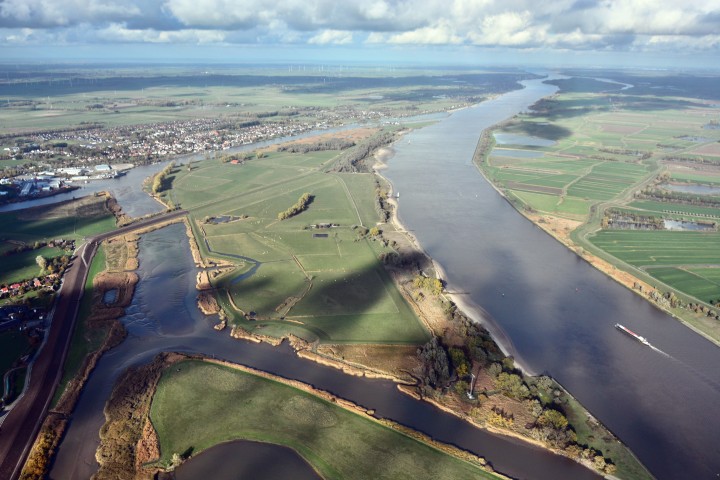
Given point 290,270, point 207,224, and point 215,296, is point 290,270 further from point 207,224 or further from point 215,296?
point 207,224

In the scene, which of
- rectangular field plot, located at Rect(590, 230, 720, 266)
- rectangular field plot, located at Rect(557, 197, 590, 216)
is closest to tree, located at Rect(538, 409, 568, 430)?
rectangular field plot, located at Rect(590, 230, 720, 266)

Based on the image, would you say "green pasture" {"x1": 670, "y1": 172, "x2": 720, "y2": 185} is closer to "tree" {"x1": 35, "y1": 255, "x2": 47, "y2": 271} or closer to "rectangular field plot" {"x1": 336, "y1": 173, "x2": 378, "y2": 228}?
"rectangular field plot" {"x1": 336, "y1": 173, "x2": 378, "y2": 228}

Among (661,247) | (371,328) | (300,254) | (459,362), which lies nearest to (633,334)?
(459,362)

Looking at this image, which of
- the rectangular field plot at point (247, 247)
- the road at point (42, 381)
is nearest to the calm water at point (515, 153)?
the rectangular field plot at point (247, 247)

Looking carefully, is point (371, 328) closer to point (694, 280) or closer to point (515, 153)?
point (694, 280)

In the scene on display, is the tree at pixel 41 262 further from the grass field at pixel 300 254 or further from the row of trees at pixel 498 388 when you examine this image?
the row of trees at pixel 498 388
